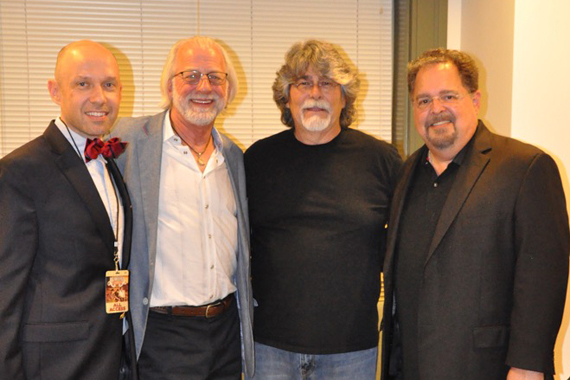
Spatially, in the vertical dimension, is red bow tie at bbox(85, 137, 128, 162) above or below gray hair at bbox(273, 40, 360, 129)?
below

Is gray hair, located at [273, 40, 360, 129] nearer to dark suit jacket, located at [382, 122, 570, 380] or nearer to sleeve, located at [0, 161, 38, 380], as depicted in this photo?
dark suit jacket, located at [382, 122, 570, 380]

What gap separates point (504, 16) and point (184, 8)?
1860 mm

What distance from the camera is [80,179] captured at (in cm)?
179

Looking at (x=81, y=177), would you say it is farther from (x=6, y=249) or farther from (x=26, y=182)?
(x=6, y=249)

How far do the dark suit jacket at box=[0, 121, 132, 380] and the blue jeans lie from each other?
2.33 ft

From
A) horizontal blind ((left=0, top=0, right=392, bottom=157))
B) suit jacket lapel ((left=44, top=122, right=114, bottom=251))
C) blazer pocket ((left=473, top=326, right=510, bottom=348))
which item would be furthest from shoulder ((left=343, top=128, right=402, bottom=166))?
horizontal blind ((left=0, top=0, right=392, bottom=157))

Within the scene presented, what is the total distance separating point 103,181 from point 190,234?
1.30 ft

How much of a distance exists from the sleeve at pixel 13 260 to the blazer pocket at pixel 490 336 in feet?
4.62

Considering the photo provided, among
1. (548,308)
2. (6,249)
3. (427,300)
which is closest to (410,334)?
(427,300)

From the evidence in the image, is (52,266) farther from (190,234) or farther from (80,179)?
(190,234)

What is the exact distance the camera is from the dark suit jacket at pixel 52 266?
1629 millimetres

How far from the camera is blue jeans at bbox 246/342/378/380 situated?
7.40 ft

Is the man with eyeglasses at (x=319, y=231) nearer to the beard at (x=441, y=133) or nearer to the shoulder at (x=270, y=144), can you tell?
the shoulder at (x=270, y=144)

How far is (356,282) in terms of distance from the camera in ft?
7.49
